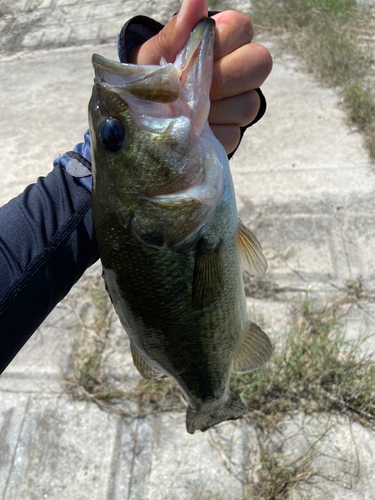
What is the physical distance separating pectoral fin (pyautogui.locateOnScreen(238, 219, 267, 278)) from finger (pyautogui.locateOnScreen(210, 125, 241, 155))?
331mm

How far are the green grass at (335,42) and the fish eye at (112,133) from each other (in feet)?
10.5

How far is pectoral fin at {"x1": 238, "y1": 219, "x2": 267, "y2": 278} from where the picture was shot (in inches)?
51.2

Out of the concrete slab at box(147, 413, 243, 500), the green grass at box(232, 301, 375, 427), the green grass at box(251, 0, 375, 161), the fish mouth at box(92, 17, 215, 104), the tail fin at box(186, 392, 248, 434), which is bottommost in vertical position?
the concrete slab at box(147, 413, 243, 500)

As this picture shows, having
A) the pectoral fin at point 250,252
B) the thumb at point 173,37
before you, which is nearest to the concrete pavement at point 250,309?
the pectoral fin at point 250,252

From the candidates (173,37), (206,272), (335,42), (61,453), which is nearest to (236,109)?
(173,37)

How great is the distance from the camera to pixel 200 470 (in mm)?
2160

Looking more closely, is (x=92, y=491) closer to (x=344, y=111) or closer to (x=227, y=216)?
(x=227, y=216)

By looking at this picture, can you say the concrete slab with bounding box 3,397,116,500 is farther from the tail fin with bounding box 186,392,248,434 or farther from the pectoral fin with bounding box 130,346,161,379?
the pectoral fin with bounding box 130,346,161,379

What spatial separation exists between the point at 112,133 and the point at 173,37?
30 centimetres

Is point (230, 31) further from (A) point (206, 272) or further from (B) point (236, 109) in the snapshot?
(A) point (206, 272)

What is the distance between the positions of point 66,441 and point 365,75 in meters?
4.39

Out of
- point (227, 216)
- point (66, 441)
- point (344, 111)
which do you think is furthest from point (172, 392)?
point (344, 111)

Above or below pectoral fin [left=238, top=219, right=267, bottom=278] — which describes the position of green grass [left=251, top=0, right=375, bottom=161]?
below

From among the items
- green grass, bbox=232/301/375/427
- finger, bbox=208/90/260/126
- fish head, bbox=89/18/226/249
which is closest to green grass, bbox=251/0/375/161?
green grass, bbox=232/301/375/427
